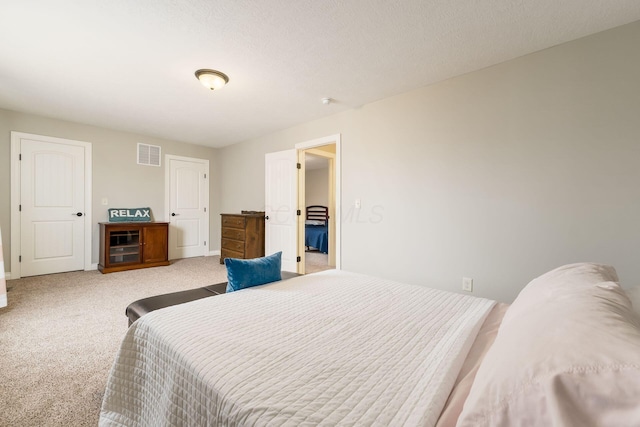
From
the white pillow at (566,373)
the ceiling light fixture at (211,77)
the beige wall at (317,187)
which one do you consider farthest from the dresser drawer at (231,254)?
the white pillow at (566,373)

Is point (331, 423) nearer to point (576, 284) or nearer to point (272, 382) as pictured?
point (272, 382)

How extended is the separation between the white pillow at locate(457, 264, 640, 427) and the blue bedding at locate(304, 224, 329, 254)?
528 cm

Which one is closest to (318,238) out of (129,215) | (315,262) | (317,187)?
(315,262)

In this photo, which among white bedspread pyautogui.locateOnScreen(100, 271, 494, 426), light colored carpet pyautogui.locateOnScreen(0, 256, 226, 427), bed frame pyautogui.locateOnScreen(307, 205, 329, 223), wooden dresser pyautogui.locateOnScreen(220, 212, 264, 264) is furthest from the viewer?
bed frame pyautogui.locateOnScreen(307, 205, 329, 223)

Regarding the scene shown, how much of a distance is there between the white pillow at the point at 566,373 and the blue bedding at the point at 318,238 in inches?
208

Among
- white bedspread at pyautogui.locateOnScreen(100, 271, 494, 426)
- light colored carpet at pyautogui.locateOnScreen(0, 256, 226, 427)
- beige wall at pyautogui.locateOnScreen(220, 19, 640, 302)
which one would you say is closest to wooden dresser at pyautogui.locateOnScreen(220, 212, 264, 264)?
light colored carpet at pyautogui.locateOnScreen(0, 256, 226, 427)

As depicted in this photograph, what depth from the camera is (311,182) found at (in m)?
8.25

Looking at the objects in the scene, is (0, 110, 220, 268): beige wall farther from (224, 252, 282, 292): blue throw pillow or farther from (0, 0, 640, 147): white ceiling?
(224, 252, 282, 292): blue throw pillow

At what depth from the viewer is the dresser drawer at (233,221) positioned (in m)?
4.56

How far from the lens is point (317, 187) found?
811 cm

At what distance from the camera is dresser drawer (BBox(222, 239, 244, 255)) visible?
4.57 metres

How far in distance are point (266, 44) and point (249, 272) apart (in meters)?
1.80

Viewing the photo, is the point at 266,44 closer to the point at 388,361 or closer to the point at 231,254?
the point at 388,361

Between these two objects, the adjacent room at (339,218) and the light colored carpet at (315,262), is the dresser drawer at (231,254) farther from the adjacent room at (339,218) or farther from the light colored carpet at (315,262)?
the light colored carpet at (315,262)
